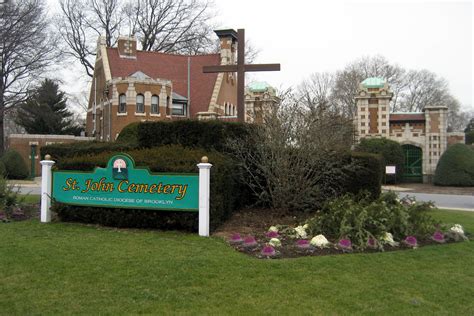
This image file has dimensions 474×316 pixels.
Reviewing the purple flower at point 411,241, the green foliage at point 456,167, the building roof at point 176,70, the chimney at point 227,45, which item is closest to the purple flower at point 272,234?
the purple flower at point 411,241

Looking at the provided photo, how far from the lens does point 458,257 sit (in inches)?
272

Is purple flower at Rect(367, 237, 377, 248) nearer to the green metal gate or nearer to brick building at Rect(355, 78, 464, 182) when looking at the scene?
brick building at Rect(355, 78, 464, 182)

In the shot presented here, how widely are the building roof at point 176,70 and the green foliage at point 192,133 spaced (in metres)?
29.8

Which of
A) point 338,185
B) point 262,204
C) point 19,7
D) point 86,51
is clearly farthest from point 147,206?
point 86,51

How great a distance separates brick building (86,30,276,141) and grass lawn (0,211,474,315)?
30340 mm

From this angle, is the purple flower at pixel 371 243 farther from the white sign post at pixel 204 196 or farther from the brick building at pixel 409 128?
the brick building at pixel 409 128

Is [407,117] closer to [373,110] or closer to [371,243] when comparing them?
[373,110]

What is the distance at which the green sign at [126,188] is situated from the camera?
828cm

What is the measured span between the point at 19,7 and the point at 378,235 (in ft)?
117

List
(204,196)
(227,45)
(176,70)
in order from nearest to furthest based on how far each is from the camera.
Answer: (204,196)
(227,45)
(176,70)

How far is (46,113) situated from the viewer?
1711 inches

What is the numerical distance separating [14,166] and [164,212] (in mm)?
27734

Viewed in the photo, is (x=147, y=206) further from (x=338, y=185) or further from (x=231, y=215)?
(x=338, y=185)

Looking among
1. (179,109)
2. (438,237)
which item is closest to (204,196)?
(438,237)
